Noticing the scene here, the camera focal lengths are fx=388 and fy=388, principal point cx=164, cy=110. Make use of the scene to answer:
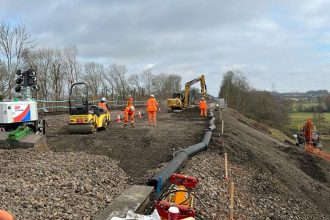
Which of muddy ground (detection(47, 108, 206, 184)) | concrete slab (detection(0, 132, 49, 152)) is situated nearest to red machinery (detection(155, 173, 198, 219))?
muddy ground (detection(47, 108, 206, 184))

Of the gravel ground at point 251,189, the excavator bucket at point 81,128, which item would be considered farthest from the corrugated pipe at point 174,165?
the excavator bucket at point 81,128

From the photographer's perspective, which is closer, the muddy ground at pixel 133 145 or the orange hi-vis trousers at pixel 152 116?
the muddy ground at pixel 133 145

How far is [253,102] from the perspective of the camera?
229 ft

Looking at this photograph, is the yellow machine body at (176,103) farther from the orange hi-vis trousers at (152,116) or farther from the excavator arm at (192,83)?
the orange hi-vis trousers at (152,116)

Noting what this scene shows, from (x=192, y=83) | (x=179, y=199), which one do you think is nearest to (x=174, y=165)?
(x=179, y=199)

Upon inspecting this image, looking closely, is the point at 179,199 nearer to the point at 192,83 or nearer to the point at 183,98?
the point at 192,83

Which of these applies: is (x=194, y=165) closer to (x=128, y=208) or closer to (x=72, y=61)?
(x=128, y=208)

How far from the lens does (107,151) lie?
12.8 meters

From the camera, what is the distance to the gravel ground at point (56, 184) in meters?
6.12

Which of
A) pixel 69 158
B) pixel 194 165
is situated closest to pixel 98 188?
pixel 69 158

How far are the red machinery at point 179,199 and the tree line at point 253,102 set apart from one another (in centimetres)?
5742

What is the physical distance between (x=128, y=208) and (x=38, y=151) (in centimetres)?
606

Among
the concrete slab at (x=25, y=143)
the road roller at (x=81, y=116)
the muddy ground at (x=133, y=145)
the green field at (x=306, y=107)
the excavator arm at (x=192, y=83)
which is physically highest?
the excavator arm at (x=192, y=83)

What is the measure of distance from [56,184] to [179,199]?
2.52 metres
